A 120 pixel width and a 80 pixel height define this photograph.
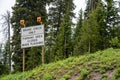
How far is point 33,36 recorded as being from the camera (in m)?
16.7

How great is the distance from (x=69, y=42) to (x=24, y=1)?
10212 millimetres

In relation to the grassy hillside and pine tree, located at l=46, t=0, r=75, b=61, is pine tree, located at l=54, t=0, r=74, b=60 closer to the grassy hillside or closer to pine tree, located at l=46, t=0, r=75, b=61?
pine tree, located at l=46, t=0, r=75, b=61

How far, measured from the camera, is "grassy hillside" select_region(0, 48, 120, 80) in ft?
36.6

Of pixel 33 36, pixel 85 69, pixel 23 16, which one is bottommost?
pixel 85 69

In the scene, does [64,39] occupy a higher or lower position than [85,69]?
lower

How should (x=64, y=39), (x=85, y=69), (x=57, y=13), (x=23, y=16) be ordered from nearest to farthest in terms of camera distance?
1. (x=85, y=69)
2. (x=23, y=16)
3. (x=64, y=39)
4. (x=57, y=13)

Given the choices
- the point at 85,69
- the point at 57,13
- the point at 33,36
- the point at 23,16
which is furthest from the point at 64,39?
the point at 85,69

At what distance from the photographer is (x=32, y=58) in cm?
2992

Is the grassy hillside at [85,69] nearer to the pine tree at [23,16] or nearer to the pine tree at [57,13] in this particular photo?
the pine tree at [23,16]

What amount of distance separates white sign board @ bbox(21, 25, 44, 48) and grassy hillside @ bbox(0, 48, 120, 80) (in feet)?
8.14

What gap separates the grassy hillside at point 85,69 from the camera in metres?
11.2

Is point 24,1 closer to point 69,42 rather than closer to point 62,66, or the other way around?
point 69,42

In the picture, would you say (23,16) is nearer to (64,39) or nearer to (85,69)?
(64,39)

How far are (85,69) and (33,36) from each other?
5505 millimetres
